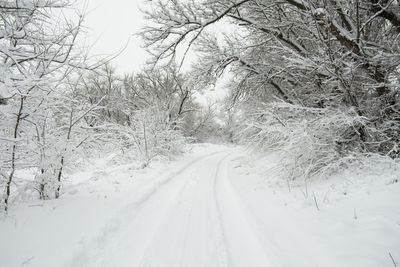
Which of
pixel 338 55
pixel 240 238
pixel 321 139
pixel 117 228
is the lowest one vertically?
pixel 240 238

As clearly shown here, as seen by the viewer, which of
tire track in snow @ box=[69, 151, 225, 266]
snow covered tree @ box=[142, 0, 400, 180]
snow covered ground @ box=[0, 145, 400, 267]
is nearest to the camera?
snow covered ground @ box=[0, 145, 400, 267]

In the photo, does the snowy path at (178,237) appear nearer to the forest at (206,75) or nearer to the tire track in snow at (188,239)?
the tire track in snow at (188,239)

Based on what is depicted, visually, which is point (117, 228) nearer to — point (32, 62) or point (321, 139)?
point (32, 62)

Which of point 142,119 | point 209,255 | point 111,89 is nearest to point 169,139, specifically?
point 142,119

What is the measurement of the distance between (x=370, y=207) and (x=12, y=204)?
239 inches

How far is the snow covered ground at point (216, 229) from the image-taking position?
2.22 m

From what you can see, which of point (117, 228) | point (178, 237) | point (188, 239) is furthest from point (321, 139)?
point (117, 228)

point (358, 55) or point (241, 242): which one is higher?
point (358, 55)

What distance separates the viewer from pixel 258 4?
4812 millimetres

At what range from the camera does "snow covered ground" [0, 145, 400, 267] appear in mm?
2223

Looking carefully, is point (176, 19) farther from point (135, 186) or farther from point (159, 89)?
point (159, 89)

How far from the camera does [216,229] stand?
3141mm

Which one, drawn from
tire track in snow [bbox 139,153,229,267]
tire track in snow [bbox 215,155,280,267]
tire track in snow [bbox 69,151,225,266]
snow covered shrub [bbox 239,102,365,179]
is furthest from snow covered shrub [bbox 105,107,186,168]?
snow covered shrub [bbox 239,102,365,179]

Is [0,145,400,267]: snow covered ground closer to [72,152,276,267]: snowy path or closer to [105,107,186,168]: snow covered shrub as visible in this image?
[72,152,276,267]: snowy path
